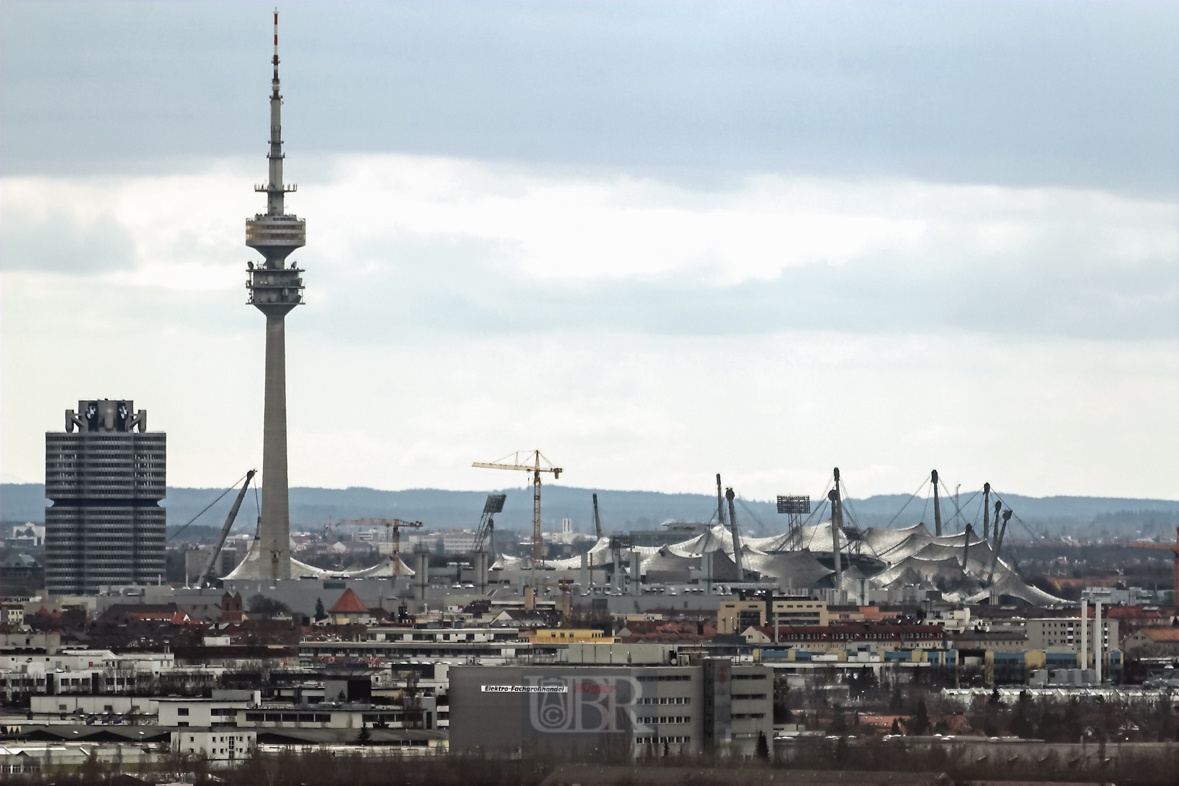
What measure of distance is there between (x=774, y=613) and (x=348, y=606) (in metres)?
20.0

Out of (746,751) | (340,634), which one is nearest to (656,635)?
(340,634)

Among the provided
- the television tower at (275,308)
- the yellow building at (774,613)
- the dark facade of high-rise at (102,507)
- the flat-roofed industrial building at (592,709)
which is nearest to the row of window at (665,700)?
the flat-roofed industrial building at (592,709)

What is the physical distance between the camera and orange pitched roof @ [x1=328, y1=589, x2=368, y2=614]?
14700cm

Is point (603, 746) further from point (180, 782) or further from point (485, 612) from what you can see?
point (485, 612)

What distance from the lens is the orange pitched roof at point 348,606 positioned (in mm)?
147000

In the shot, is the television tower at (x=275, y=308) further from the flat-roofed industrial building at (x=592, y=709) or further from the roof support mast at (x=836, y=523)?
the flat-roofed industrial building at (x=592, y=709)

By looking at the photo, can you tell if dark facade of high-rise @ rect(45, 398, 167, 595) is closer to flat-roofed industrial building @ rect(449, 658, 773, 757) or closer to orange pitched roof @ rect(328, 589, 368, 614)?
orange pitched roof @ rect(328, 589, 368, 614)

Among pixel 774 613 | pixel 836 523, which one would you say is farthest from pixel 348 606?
pixel 836 523

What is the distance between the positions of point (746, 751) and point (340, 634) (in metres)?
58.8

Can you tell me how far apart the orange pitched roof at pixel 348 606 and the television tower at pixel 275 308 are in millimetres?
21221

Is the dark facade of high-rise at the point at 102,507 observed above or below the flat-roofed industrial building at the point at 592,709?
above

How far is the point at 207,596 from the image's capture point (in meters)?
168

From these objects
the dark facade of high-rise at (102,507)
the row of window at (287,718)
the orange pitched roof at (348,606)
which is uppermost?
the dark facade of high-rise at (102,507)

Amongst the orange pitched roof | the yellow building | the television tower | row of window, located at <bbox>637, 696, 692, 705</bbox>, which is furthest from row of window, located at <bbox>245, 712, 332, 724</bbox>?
the television tower
